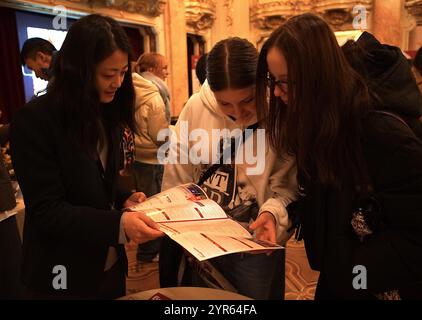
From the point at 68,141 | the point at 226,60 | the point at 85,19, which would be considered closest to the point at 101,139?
the point at 68,141

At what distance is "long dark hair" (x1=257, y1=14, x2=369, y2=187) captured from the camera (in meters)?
0.98

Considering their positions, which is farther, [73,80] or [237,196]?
[237,196]

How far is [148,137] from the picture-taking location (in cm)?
317

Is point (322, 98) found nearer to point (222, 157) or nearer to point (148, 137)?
point (222, 157)

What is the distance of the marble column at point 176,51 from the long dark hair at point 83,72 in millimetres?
6736

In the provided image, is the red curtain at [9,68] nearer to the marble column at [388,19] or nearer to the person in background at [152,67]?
the person in background at [152,67]

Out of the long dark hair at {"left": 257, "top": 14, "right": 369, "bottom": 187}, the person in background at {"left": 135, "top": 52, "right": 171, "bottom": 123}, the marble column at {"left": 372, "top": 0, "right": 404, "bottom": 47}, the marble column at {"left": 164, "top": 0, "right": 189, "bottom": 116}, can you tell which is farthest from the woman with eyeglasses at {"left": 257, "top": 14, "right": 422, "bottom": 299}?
→ the marble column at {"left": 372, "top": 0, "right": 404, "bottom": 47}

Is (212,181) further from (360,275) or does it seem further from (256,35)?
(256,35)

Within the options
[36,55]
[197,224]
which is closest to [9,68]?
[36,55]

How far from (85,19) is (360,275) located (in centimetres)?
111

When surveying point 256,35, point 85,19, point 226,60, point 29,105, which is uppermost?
point 256,35

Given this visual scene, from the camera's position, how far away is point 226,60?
128 cm

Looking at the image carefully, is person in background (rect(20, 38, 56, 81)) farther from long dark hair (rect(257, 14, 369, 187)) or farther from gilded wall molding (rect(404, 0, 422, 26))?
gilded wall molding (rect(404, 0, 422, 26))

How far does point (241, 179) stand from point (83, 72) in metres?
0.65
